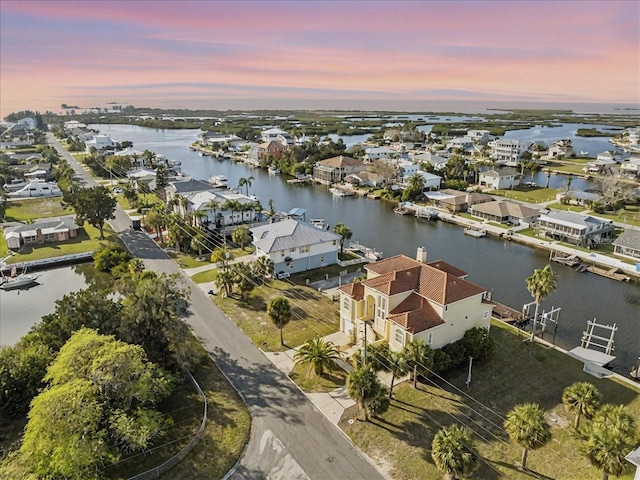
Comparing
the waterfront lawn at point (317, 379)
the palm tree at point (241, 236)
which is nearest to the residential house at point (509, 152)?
the palm tree at point (241, 236)

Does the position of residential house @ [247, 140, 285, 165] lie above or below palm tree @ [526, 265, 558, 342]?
above

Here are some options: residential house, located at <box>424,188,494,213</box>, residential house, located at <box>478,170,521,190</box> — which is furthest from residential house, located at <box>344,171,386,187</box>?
residential house, located at <box>478,170,521,190</box>

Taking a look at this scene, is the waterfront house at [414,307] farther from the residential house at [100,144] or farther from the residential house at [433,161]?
the residential house at [100,144]

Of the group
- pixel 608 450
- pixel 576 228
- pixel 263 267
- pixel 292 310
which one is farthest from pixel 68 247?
pixel 576 228

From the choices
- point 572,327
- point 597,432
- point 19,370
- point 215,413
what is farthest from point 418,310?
point 19,370

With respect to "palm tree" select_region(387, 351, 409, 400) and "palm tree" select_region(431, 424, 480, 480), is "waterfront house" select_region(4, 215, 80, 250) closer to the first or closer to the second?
"palm tree" select_region(387, 351, 409, 400)

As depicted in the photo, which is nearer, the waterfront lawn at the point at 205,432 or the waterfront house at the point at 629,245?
the waterfront lawn at the point at 205,432
